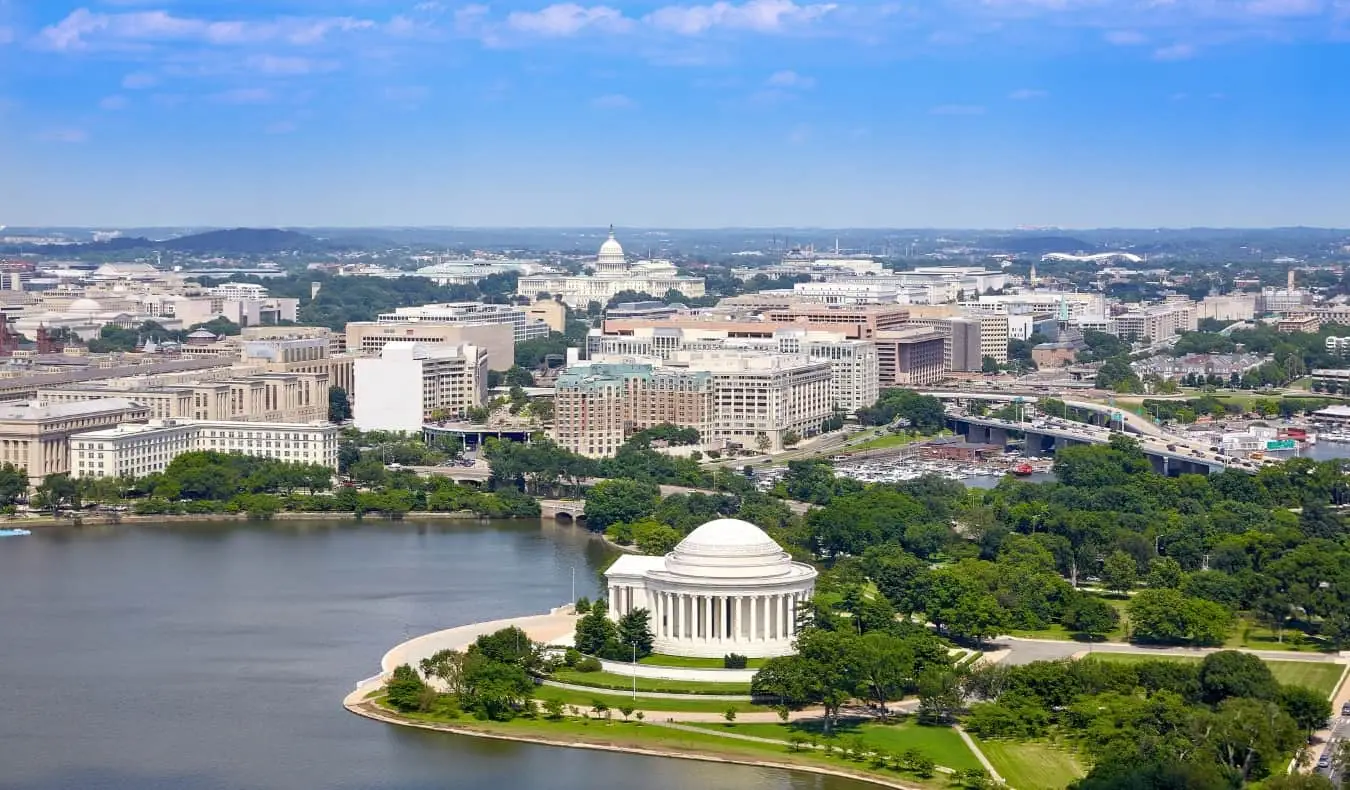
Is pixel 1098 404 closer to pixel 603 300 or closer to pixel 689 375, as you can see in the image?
pixel 689 375

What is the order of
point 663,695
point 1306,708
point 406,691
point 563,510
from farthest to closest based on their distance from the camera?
point 563,510, point 663,695, point 406,691, point 1306,708

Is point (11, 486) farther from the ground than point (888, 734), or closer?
farther from the ground

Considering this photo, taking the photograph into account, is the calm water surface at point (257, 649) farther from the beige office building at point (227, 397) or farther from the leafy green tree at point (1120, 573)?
the beige office building at point (227, 397)

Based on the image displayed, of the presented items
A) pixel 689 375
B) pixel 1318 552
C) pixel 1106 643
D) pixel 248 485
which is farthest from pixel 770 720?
pixel 689 375

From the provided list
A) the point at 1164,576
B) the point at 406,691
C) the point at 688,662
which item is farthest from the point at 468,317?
the point at 406,691

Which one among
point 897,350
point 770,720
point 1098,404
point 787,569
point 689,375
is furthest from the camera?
point 897,350

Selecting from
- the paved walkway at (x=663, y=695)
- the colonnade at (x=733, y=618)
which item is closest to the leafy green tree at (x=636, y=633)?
the colonnade at (x=733, y=618)

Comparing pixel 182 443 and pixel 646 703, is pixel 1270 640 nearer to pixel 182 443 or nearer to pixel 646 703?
pixel 646 703
